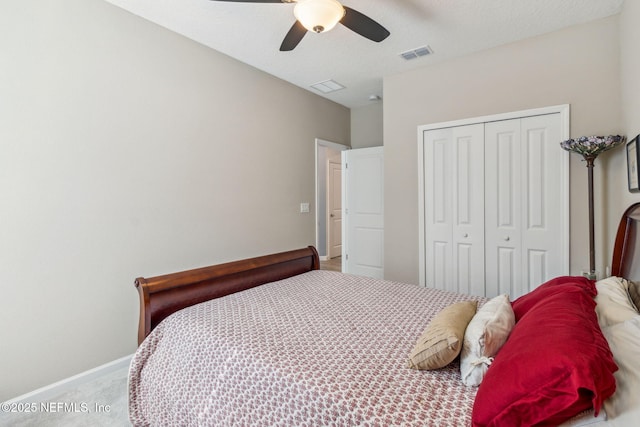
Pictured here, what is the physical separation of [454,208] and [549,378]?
8.59 ft

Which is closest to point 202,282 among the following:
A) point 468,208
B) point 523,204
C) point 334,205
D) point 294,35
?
point 294,35

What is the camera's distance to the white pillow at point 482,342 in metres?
1.07

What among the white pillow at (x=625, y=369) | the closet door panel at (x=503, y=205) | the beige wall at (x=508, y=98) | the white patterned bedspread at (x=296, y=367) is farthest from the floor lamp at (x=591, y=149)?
the white pillow at (x=625, y=369)

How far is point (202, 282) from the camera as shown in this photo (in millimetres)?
2057

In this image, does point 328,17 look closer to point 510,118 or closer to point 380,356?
point 380,356

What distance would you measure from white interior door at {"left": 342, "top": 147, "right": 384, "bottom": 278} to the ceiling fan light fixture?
7.87 feet

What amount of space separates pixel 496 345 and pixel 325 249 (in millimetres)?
5139

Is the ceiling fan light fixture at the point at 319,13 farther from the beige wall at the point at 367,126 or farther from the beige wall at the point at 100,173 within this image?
the beige wall at the point at 367,126

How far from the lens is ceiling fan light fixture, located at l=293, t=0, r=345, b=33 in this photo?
70.1 inches

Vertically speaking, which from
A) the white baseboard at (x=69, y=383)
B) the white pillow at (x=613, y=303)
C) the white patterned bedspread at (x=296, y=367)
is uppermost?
the white pillow at (x=613, y=303)

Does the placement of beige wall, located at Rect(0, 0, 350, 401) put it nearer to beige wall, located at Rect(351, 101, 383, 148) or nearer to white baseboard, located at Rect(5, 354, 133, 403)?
white baseboard, located at Rect(5, 354, 133, 403)

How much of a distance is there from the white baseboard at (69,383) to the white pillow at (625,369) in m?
2.84

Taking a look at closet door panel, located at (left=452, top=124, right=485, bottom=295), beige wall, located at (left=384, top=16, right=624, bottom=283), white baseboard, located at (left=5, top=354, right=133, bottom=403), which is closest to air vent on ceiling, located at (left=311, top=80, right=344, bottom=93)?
beige wall, located at (left=384, top=16, right=624, bottom=283)

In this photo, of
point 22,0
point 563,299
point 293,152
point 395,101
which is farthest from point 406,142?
point 22,0
